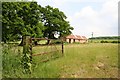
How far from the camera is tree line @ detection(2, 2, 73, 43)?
39.3 metres

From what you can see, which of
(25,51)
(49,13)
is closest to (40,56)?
(25,51)

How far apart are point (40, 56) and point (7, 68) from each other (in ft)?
10.4

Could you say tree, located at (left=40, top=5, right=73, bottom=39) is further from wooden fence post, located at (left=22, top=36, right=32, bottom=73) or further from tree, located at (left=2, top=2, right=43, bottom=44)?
wooden fence post, located at (left=22, top=36, right=32, bottom=73)

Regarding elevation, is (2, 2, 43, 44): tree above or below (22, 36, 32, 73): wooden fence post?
above

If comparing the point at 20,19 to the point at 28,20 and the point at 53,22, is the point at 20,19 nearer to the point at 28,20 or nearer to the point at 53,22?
the point at 28,20

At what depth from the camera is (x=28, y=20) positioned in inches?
1757

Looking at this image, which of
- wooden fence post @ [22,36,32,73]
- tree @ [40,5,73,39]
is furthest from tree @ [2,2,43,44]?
wooden fence post @ [22,36,32,73]

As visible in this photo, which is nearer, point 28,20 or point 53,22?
point 28,20

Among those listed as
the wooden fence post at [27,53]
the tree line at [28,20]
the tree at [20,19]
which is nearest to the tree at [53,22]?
the tree line at [28,20]

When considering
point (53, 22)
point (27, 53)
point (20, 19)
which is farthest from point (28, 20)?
point (27, 53)

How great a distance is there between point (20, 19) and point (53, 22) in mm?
14438

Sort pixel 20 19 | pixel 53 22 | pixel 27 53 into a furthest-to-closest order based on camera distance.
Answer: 1. pixel 53 22
2. pixel 20 19
3. pixel 27 53

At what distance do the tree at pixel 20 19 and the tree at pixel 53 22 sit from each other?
6.83m

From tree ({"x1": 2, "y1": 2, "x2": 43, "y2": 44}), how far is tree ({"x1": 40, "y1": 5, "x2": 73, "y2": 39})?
683 centimetres
